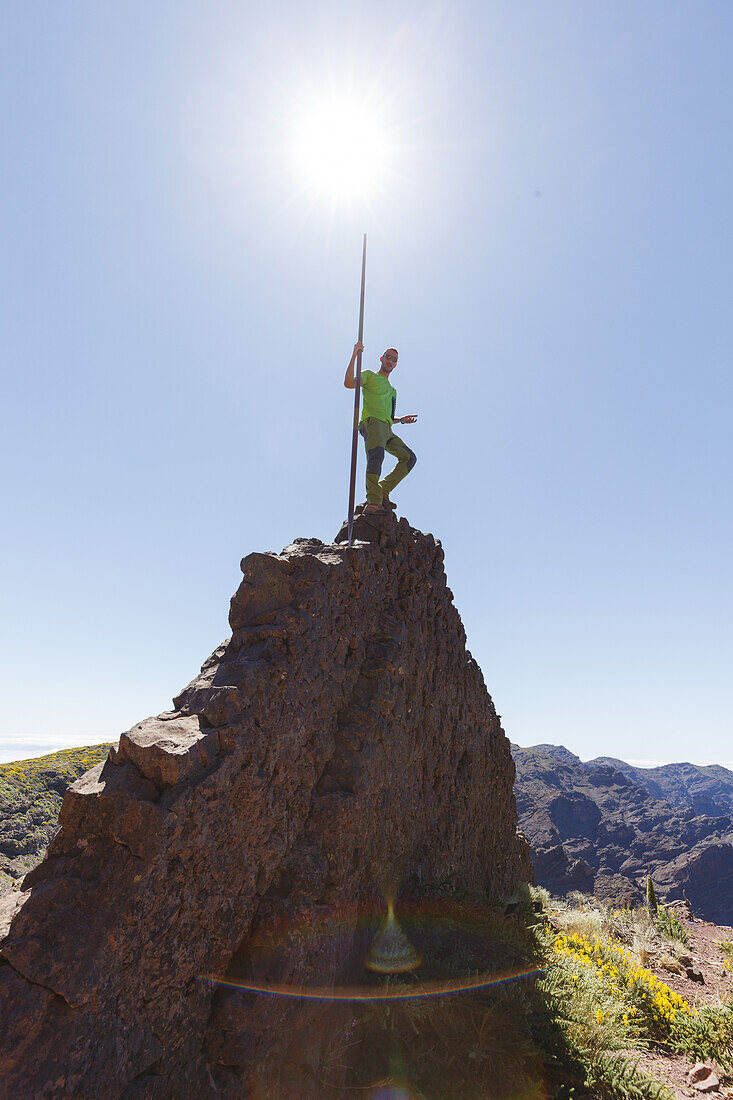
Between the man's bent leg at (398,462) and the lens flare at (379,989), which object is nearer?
the lens flare at (379,989)

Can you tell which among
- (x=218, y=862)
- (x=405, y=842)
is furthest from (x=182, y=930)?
(x=405, y=842)

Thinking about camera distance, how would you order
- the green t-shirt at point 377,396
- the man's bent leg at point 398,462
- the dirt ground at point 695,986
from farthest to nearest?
the man's bent leg at point 398,462, the green t-shirt at point 377,396, the dirt ground at point 695,986

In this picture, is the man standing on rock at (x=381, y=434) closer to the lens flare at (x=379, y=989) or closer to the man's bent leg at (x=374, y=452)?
the man's bent leg at (x=374, y=452)

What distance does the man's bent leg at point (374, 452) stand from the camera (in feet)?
26.4

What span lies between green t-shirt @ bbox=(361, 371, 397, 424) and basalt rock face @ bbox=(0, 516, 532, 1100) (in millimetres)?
2058

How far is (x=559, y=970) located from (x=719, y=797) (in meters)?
233

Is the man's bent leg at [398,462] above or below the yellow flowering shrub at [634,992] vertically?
above

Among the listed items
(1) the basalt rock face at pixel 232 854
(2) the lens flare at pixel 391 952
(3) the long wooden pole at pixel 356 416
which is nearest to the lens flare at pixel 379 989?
(1) the basalt rock face at pixel 232 854

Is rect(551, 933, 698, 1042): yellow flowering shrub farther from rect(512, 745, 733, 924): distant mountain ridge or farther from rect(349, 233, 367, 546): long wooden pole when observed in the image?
rect(512, 745, 733, 924): distant mountain ridge

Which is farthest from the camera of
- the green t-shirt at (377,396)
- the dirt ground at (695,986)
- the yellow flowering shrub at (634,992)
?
the green t-shirt at (377,396)

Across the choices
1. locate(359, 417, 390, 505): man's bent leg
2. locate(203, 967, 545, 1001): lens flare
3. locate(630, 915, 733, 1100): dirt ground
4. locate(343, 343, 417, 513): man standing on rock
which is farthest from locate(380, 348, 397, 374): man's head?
locate(630, 915, 733, 1100): dirt ground

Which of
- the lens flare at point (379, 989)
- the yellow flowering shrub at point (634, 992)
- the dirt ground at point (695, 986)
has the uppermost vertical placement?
the lens flare at point (379, 989)

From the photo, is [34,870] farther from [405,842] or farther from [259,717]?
[405,842]

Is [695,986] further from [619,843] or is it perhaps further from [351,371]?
[619,843]
